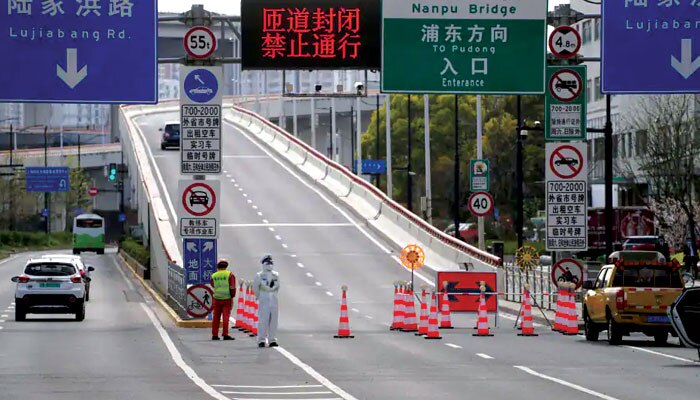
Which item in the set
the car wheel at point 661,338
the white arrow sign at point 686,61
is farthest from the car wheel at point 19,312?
the white arrow sign at point 686,61

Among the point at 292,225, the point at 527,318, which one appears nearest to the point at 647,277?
the point at 527,318

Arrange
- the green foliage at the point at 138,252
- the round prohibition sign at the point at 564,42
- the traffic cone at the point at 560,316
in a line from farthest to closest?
the green foliage at the point at 138,252, the traffic cone at the point at 560,316, the round prohibition sign at the point at 564,42

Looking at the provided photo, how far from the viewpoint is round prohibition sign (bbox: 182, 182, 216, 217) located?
119 ft

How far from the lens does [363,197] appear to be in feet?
271

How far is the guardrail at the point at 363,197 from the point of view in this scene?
61094mm

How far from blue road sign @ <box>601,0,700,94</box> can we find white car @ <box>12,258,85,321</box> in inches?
630

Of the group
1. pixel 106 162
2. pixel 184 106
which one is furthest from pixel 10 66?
pixel 106 162

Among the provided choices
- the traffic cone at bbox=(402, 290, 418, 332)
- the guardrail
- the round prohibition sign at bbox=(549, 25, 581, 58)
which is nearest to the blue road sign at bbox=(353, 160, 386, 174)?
the guardrail

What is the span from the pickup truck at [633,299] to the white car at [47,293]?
14.7 meters

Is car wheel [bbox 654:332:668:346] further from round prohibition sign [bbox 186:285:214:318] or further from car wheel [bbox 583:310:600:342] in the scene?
round prohibition sign [bbox 186:285:214:318]

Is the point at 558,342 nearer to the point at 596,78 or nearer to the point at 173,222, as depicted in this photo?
the point at 173,222

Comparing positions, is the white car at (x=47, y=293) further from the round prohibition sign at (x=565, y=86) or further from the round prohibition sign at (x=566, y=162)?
the round prohibition sign at (x=565, y=86)

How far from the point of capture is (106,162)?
156 m

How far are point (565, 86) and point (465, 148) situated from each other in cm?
7840
